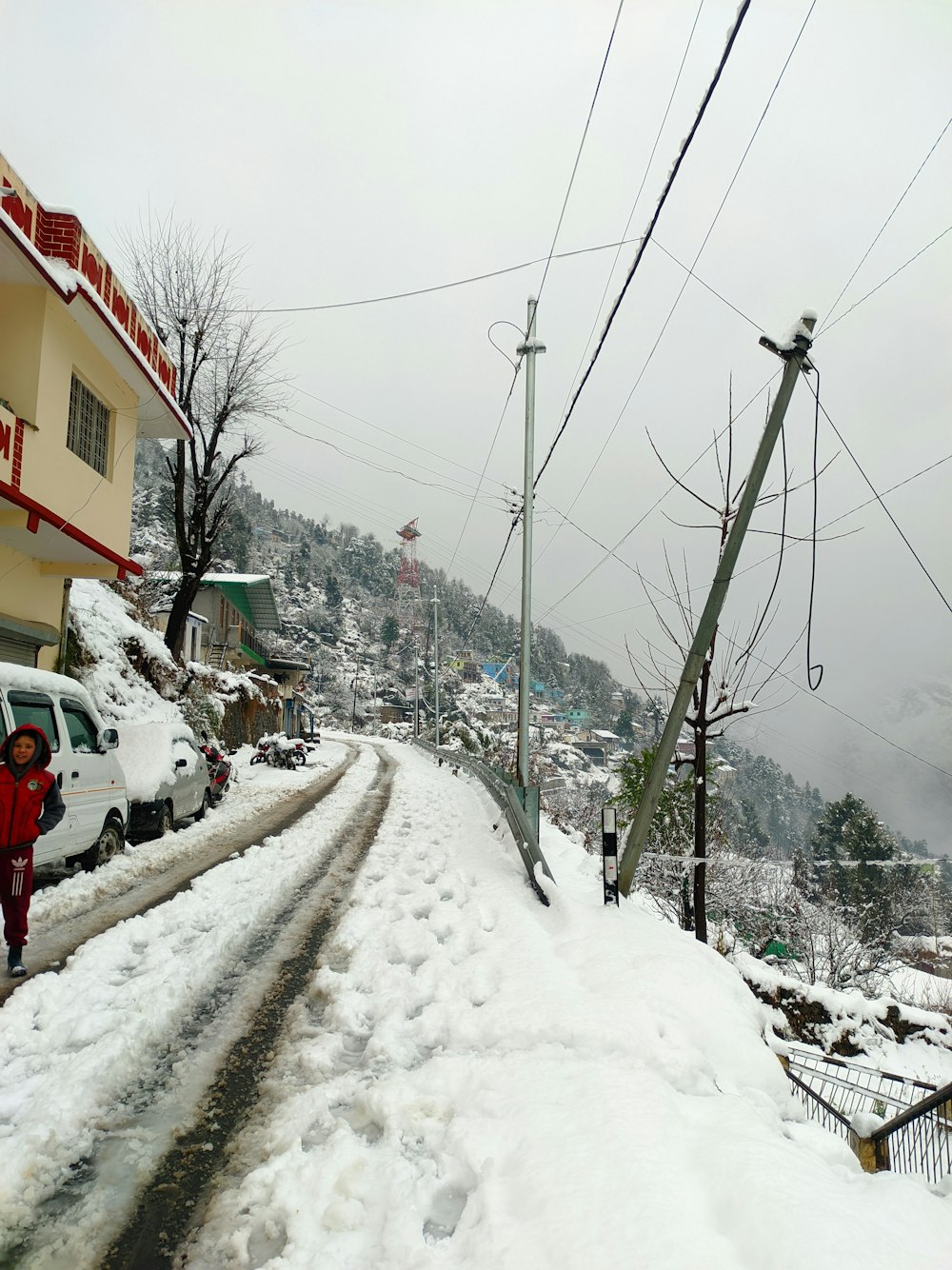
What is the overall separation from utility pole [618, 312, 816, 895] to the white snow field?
1.44 m

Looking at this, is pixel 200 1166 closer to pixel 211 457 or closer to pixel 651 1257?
pixel 651 1257

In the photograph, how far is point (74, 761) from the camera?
7938 mm

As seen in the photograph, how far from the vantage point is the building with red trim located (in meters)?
10.6

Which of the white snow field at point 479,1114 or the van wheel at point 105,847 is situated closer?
the white snow field at point 479,1114

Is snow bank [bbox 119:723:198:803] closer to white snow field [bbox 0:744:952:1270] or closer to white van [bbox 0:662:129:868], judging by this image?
white van [bbox 0:662:129:868]

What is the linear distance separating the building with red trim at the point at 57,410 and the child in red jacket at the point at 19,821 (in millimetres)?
5794

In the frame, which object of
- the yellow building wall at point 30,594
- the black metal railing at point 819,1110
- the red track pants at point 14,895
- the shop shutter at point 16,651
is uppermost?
the yellow building wall at point 30,594

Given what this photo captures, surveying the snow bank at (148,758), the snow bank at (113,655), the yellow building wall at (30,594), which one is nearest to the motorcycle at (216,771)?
the snow bank at (113,655)

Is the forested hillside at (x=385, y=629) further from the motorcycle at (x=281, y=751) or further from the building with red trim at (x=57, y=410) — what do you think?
the building with red trim at (x=57, y=410)

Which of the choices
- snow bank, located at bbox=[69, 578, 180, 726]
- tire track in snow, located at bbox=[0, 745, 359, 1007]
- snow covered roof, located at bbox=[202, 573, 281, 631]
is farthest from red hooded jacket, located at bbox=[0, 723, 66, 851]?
snow covered roof, located at bbox=[202, 573, 281, 631]

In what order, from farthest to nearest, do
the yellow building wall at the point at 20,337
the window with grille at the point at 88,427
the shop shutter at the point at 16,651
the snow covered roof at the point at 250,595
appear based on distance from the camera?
the snow covered roof at the point at 250,595 → the window with grille at the point at 88,427 → the shop shutter at the point at 16,651 → the yellow building wall at the point at 20,337

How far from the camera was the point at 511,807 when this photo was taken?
1013cm

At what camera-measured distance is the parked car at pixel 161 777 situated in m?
10.8

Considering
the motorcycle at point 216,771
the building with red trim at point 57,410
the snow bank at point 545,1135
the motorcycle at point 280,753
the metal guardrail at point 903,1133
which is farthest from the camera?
the motorcycle at point 280,753
